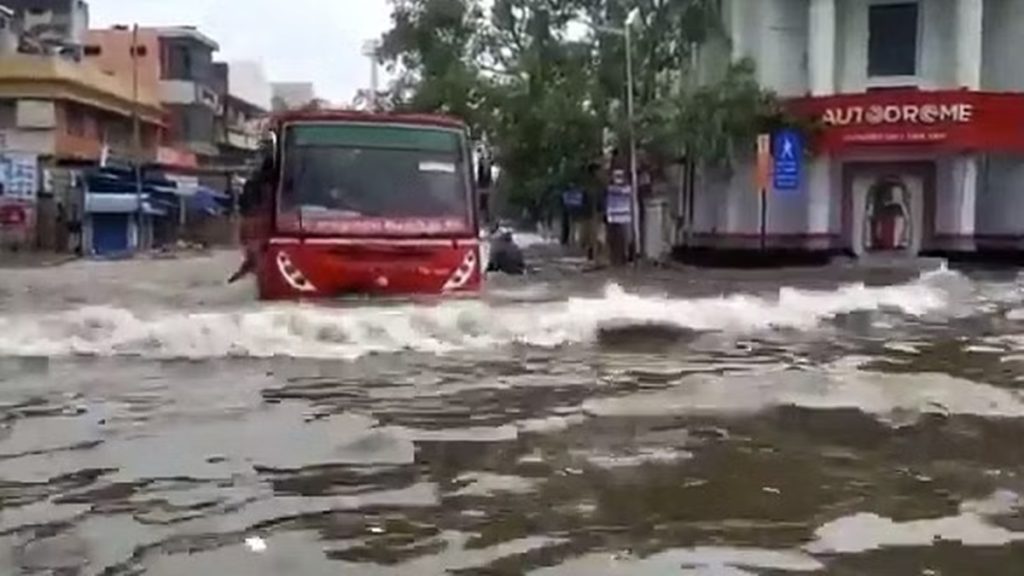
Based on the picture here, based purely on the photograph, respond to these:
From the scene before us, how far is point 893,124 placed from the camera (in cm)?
3212

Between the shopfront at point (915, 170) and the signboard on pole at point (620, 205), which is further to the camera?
the signboard on pole at point (620, 205)

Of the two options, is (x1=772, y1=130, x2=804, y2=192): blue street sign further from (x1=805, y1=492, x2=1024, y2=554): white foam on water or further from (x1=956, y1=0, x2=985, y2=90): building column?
(x1=805, y1=492, x2=1024, y2=554): white foam on water

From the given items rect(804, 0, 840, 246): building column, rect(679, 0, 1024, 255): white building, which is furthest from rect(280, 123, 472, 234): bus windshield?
rect(804, 0, 840, 246): building column

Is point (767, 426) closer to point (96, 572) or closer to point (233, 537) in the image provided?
point (233, 537)

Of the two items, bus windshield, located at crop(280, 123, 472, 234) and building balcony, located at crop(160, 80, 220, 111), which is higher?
building balcony, located at crop(160, 80, 220, 111)

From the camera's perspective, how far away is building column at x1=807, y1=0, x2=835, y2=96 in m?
33.4

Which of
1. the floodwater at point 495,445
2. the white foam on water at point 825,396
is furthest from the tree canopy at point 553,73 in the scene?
the white foam on water at point 825,396

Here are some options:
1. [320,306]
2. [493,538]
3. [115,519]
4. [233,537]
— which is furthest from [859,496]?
[320,306]

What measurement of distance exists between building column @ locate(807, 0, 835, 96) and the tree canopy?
4.66 ft

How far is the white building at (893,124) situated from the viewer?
3212 centimetres

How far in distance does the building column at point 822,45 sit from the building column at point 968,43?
2.59m

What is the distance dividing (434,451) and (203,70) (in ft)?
209

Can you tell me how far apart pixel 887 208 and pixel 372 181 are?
21629 millimetres

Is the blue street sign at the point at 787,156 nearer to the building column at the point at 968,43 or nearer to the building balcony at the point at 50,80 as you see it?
the building column at the point at 968,43
